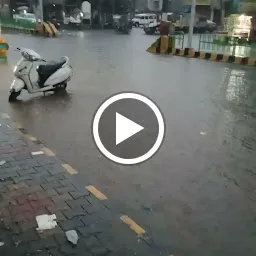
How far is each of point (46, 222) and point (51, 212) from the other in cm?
17

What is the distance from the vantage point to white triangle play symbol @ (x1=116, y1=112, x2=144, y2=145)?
5274mm

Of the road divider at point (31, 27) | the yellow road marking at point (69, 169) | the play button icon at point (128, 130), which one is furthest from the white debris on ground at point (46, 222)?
the road divider at point (31, 27)

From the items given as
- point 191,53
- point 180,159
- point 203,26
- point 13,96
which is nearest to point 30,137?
point 180,159

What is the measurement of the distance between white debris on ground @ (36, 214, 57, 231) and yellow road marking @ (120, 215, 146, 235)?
0.59 m

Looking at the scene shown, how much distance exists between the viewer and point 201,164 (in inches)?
175

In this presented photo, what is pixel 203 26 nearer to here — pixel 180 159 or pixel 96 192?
pixel 180 159

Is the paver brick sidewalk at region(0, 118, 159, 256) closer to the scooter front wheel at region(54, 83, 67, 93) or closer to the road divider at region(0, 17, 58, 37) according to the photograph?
the scooter front wheel at region(54, 83, 67, 93)

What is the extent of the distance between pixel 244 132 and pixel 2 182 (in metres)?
3.66

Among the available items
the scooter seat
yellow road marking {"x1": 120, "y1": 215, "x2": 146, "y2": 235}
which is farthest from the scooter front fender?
yellow road marking {"x1": 120, "y1": 215, "x2": 146, "y2": 235}

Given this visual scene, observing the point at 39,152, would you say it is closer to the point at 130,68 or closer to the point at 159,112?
the point at 159,112

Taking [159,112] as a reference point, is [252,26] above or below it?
above

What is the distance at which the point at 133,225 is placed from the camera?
3.13 m

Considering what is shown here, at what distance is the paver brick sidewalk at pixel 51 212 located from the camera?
2.80 m

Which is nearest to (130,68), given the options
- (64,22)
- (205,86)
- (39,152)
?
(205,86)
